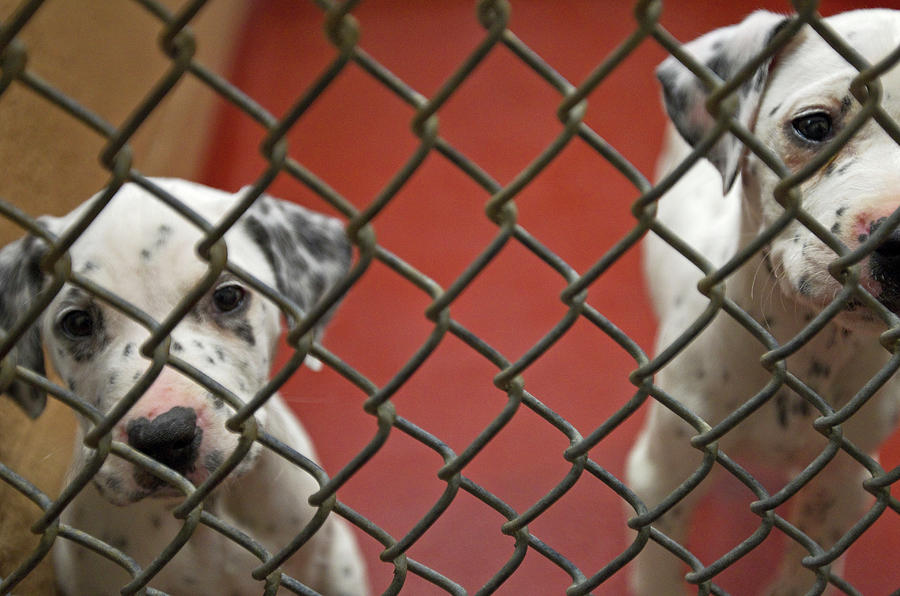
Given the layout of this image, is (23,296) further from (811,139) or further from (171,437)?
(811,139)

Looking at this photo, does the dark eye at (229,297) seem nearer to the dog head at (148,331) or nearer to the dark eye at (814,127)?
the dog head at (148,331)

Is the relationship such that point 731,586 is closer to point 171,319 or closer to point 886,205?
point 886,205

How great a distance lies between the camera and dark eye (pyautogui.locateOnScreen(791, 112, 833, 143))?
190cm

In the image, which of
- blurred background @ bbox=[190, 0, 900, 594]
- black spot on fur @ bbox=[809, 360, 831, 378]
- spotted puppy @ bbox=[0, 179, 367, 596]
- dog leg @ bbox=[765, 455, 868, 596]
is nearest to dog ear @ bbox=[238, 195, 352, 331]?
spotted puppy @ bbox=[0, 179, 367, 596]

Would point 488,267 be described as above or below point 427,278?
below

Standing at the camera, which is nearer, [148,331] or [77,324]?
[148,331]

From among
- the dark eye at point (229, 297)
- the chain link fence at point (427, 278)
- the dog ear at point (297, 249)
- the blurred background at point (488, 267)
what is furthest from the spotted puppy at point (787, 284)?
the dark eye at point (229, 297)

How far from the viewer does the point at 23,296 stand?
6.57 feet

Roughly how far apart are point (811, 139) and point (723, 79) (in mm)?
316

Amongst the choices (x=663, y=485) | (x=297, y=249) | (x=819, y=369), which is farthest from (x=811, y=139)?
(x=297, y=249)

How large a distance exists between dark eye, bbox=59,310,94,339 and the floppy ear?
0.24ft

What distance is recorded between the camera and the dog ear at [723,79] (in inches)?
78.9

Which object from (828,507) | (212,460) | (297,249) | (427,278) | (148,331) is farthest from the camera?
(828,507)

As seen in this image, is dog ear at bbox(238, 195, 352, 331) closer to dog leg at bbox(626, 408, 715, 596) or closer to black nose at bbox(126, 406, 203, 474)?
black nose at bbox(126, 406, 203, 474)
